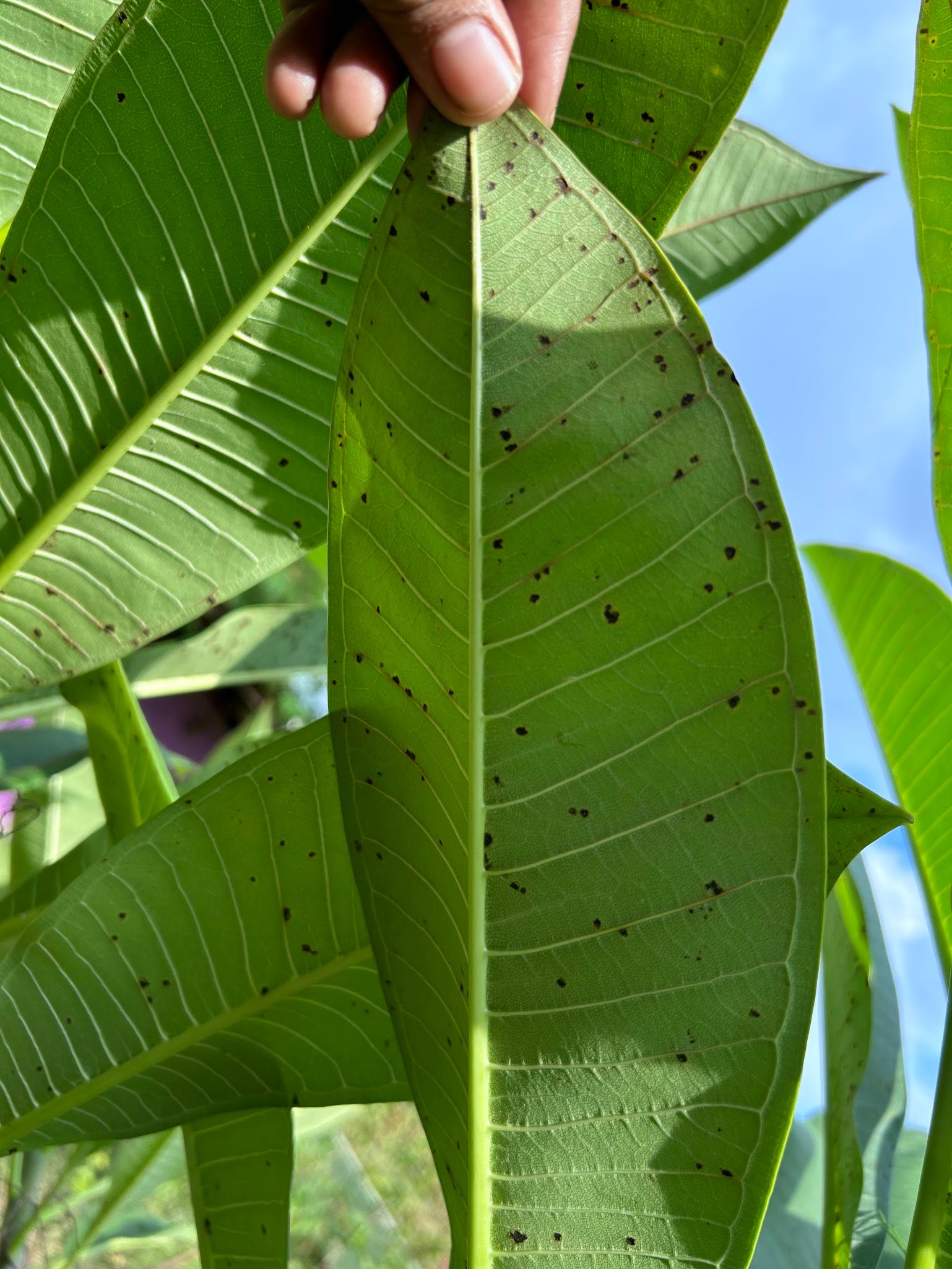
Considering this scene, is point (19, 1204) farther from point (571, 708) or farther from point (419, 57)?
point (419, 57)

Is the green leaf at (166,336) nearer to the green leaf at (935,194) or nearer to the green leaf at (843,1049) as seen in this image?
the green leaf at (935,194)

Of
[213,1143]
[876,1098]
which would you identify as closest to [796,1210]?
[876,1098]

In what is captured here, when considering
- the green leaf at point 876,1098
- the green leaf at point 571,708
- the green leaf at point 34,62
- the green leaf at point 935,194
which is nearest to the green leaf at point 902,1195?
the green leaf at point 876,1098

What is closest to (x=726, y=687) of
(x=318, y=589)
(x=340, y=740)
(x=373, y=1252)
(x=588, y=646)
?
(x=588, y=646)

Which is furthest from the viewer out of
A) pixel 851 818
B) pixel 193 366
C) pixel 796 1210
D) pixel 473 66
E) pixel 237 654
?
pixel 237 654

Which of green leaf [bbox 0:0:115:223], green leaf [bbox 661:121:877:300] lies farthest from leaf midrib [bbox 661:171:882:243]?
green leaf [bbox 0:0:115:223]

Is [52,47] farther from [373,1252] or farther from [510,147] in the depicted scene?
[373,1252]
